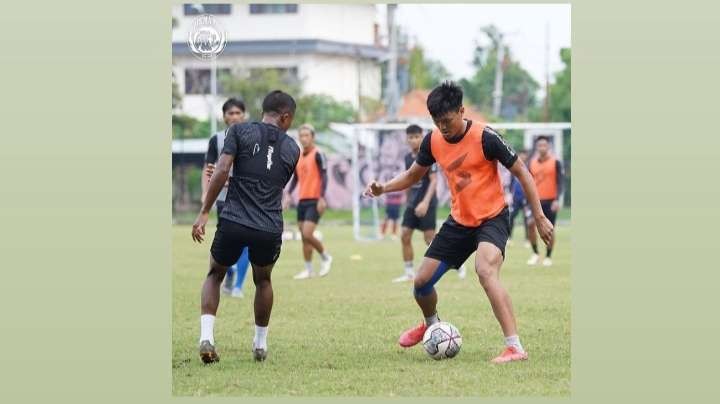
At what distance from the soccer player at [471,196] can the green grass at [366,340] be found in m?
0.64

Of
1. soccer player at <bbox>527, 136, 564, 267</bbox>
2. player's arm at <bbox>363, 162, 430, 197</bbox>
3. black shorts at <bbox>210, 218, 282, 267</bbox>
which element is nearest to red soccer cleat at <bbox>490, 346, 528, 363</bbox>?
player's arm at <bbox>363, 162, 430, 197</bbox>

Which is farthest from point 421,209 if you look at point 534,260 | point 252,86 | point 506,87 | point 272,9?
point 506,87

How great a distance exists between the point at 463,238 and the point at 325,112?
1367 inches

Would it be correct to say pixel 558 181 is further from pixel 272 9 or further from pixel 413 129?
pixel 272 9

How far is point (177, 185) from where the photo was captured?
39594 mm

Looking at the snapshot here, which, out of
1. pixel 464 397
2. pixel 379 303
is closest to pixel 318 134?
pixel 379 303

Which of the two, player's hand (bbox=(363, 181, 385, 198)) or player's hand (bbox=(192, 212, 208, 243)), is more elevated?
player's hand (bbox=(363, 181, 385, 198))

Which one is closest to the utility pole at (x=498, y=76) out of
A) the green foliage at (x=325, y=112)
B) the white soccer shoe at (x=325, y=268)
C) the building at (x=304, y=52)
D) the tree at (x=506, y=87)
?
the tree at (x=506, y=87)

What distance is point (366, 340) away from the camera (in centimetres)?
1180

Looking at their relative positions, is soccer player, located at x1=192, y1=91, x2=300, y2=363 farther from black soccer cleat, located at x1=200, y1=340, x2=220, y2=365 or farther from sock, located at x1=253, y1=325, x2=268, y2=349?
sock, located at x1=253, y1=325, x2=268, y2=349

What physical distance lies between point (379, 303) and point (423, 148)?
15.8 ft

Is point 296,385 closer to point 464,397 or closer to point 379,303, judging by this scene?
point 464,397

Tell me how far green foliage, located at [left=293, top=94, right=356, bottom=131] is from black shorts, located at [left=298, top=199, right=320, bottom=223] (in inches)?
960

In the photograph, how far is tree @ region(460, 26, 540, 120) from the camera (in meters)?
49.3
